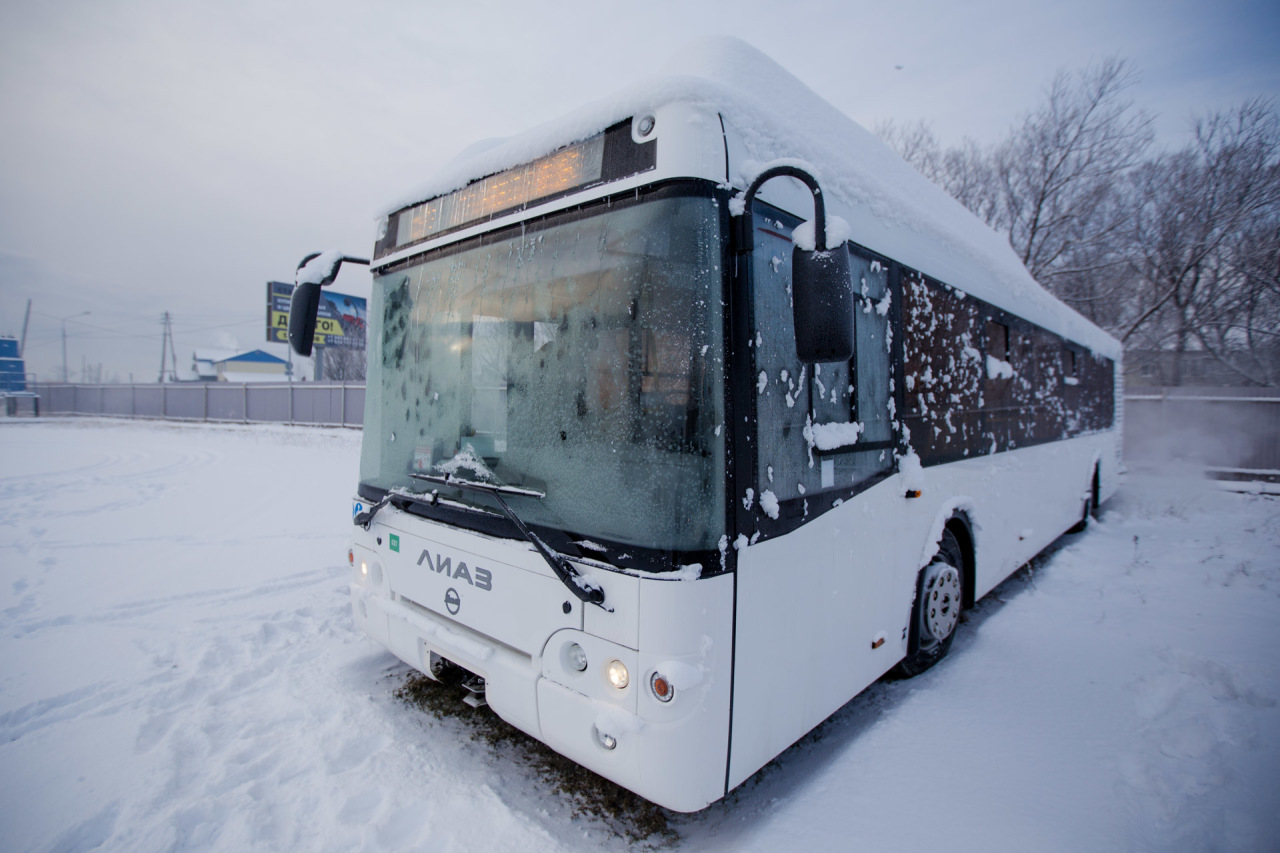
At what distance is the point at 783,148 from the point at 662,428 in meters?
1.35

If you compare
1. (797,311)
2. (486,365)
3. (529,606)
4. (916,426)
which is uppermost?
(797,311)

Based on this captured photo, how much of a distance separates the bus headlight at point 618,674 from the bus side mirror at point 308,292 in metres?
2.51

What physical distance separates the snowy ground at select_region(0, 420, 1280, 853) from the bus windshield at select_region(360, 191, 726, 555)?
53.5 inches

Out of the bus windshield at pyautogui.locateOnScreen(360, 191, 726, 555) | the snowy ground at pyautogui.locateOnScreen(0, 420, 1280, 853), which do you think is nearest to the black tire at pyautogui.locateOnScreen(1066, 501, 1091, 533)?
the snowy ground at pyautogui.locateOnScreen(0, 420, 1280, 853)

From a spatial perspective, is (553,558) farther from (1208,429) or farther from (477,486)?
(1208,429)

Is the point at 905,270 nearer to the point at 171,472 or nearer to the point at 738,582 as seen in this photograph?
the point at 738,582

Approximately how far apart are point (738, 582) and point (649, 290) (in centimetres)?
112

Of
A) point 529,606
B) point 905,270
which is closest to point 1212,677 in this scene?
point 905,270

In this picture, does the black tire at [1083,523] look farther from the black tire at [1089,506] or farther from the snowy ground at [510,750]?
the snowy ground at [510,750]

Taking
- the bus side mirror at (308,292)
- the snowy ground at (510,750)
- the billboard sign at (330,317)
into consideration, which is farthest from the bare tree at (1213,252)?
the billboard sign at (330,317)

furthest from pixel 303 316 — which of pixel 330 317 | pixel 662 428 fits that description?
pixel 330 317

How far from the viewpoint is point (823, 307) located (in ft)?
6.28

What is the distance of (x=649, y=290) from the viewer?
209 centimetres

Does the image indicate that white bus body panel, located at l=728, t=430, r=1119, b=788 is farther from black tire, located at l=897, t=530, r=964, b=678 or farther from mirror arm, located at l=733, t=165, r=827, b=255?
mirror arm, located at l=733, t=165, r=827, b=255
